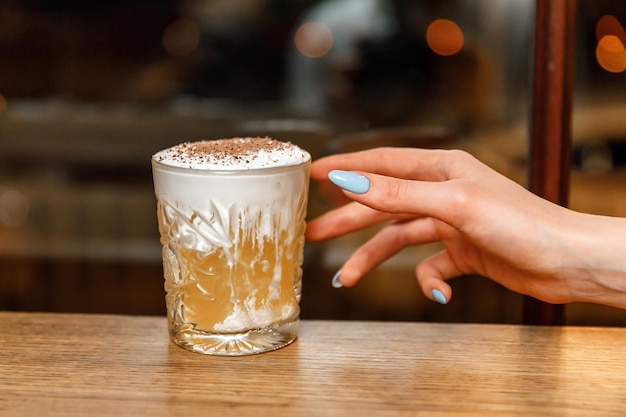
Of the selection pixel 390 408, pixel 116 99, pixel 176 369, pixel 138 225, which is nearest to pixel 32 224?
pixel 138 225

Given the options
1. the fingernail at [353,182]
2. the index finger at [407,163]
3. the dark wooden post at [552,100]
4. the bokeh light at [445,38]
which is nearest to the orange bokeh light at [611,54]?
the bokeh light at [445,38]

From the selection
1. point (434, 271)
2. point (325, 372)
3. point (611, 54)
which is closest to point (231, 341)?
point (325, 372)

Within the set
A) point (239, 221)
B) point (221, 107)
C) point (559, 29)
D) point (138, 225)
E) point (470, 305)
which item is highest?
point (559, 29)

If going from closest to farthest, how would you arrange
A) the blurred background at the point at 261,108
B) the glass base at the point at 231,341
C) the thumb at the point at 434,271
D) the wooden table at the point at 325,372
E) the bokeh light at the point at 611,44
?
1. the wooden table at the point at 325,372
2. the glass base at the point at 231,341
3. the thumb at the point at 434,271
4. the bokeh light at the point at 611,44
5. the blurred background at the point at 261,108

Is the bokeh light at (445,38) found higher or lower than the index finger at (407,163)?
higher

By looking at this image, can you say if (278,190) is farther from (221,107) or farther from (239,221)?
(221,107)

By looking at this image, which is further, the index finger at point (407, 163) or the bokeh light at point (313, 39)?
the bokeh light at point (313, 39)

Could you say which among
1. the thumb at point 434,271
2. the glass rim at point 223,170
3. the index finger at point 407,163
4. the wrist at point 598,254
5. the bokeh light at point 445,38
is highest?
the bokeh light at point 445,38

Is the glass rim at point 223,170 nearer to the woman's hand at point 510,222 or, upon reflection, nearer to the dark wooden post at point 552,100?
the woman's hand at point 510,222
